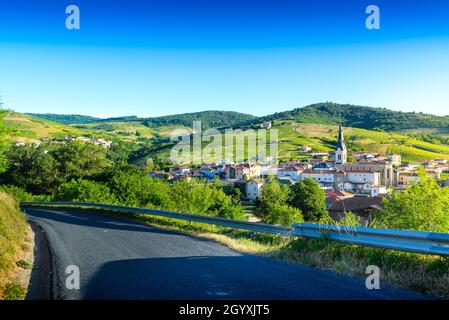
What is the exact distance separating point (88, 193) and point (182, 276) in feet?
91.9

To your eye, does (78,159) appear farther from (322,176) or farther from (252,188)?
(322,176)

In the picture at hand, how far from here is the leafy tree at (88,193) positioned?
1180 inches

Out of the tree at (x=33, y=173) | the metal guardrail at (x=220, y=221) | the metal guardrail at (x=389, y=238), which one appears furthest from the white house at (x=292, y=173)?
the metal guardrail at (x=389, y=238)

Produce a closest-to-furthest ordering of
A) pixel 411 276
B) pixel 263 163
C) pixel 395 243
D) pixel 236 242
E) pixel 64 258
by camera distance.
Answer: pixel 411 276 → pixel 395 243 → pixel 64 258 → pixel 236 242 → pixel 263 163

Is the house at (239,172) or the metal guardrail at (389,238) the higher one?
the metal guardrail at (389,238)

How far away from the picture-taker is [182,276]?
20.8 ft

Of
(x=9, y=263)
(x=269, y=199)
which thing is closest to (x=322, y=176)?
(x=269, y=199)

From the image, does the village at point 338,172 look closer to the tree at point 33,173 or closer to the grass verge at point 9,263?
the tree at point 33,173

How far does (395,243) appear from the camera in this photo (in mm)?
6293

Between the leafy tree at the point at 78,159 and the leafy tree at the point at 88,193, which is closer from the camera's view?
the leafy tree at the point at 88,193

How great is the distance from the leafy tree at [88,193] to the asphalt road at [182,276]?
66.3 ft
